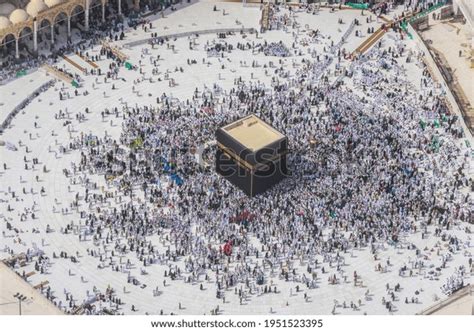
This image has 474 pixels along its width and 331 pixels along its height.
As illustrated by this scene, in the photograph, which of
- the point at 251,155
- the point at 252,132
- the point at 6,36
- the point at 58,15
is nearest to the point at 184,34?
the point at 58,15

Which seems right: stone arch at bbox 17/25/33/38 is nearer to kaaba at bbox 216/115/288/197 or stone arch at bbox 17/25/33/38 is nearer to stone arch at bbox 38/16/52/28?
stone arch at bbox 38/16/52/28

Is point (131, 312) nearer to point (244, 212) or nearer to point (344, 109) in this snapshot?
point (244, 212)

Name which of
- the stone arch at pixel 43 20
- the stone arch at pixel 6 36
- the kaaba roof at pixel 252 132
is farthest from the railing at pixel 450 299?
the stone arch at pixel 43 20

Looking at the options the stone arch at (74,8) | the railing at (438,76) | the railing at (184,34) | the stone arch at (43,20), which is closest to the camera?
the railing at (438,76)

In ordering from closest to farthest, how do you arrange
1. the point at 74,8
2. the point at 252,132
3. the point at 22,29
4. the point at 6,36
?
the point at 252,132 < the point at 22,29 < the point at 6,36 < the point at 74,8

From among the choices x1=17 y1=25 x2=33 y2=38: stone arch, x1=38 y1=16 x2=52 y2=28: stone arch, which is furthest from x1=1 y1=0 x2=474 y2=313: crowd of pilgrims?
x1=17 y1=25 x2=33 y2=38: stone arch

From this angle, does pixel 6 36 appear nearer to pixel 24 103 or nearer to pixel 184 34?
pixel 24 103

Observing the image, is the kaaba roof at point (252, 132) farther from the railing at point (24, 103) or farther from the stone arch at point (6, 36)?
the stone arch at point (6, 36)

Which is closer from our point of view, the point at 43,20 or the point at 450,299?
the point at 450,299
